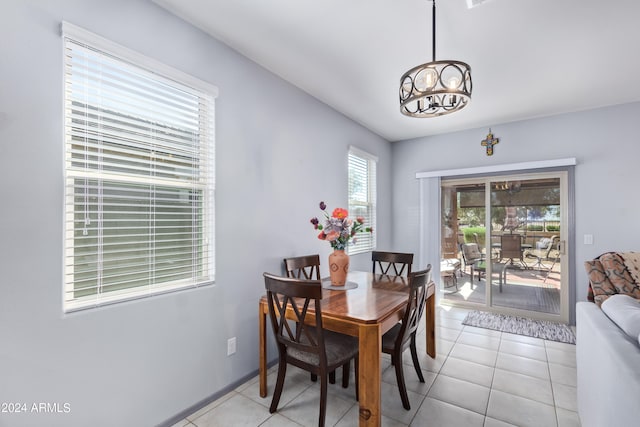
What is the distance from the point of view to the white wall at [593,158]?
3.35 meters

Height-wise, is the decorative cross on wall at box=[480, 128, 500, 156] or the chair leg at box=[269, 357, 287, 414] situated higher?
the decorative cross on wall at box=[480, 128, 500, 156]

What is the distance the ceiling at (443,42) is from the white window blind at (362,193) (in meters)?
0.98

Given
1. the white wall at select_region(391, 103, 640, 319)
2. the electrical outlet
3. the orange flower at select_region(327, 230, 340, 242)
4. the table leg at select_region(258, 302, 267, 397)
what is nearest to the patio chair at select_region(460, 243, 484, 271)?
the white wall at select_region(391, 103, 640, 319)

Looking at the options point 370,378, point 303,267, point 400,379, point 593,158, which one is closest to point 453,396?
point 400,379

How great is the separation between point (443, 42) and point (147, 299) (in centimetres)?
277

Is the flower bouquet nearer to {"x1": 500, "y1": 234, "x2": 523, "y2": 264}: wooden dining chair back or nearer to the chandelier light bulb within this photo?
the chandelier light bulb

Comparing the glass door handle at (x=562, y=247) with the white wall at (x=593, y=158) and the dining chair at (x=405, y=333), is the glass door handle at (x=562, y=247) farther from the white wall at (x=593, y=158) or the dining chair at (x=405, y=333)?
the dining chair at (x=405, y=333)

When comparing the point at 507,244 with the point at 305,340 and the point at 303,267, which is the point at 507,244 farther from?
the point at 305,340

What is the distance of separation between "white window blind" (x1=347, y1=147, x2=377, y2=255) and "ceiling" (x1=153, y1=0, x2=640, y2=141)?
0.98 m

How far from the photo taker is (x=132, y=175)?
1.74 meters

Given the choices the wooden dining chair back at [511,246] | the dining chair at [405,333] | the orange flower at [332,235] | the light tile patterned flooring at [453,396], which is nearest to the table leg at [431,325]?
the light tile patterned flooring at [453,396]

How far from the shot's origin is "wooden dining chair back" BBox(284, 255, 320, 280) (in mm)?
2662

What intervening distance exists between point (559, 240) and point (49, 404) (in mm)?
5034

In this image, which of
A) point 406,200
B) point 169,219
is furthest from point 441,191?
point 169,219
